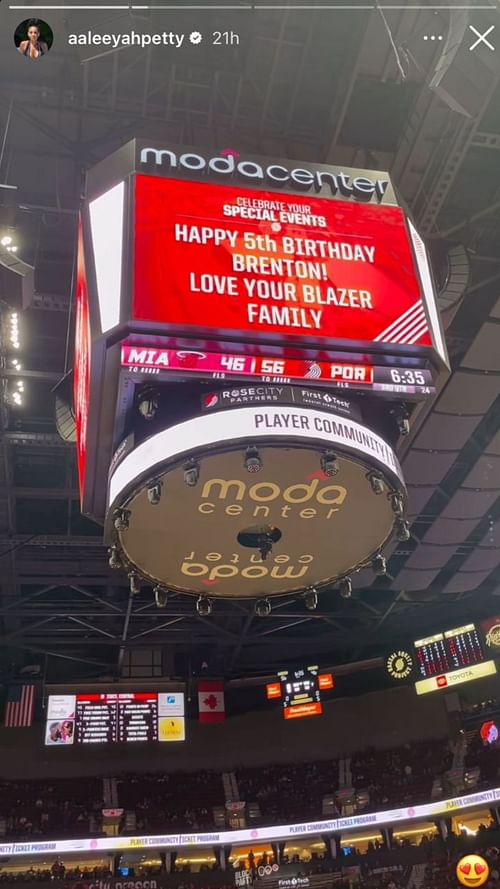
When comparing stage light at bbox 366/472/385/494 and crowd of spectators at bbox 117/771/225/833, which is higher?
crowd of spectators at bbox 117/771/225/833

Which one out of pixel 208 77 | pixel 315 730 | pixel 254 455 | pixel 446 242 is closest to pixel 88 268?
pixel 254 455

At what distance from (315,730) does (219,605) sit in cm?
832

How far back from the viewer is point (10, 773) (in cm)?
2716

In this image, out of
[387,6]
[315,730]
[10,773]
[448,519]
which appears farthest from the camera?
[315,730]

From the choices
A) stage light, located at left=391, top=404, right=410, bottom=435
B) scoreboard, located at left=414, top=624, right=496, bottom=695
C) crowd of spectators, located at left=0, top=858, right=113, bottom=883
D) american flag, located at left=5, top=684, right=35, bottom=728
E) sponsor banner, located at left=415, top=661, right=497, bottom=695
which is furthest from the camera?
american flag, located at left=5, top=684, right=35, bottom=728

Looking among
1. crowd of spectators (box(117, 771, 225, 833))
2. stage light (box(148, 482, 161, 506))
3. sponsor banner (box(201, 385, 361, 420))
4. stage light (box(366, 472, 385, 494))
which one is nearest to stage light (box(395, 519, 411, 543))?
stage light (box(366, 472, 385, 494))

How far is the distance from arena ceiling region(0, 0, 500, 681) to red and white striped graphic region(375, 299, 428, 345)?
8.96 feet

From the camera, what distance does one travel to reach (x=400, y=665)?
25953mm

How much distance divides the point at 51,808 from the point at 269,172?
25153mm

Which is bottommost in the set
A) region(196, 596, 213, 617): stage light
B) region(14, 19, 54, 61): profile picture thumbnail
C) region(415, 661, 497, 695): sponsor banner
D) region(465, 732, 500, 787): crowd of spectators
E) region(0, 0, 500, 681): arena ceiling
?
region(196, 596, 213, 617): stage light

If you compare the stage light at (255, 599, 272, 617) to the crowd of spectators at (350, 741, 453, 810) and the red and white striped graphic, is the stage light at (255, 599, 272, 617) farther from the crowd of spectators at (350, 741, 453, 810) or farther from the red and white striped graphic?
the crowd of spectators at (350, 741, 453, 810)

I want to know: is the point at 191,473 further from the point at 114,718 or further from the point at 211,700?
the point at 211,700

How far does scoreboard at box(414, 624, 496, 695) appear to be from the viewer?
2369 centimetres

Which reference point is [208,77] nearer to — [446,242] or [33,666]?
[446,242]
